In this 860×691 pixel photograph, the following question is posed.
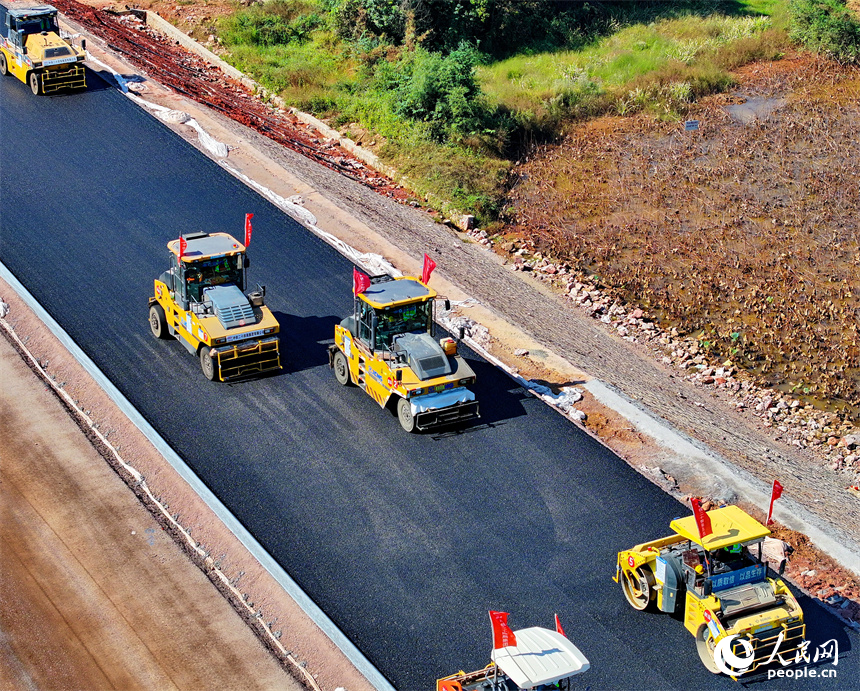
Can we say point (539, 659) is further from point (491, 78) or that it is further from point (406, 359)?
point (491, 78)

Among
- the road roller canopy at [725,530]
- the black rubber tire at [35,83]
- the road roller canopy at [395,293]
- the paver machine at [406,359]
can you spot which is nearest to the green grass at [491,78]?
the black rubber tire at [35,83]

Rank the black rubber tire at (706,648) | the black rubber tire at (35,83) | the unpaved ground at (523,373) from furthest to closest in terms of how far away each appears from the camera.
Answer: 1. the black rubber tire at (35,83)
2. the unpaved ground at (523,373)
3. the black rubber tire at (706,648)

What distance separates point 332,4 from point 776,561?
34.6 m

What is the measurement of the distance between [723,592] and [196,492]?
9.17m

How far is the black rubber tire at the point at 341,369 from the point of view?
21766 millimetres

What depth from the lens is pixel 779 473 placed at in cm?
2131

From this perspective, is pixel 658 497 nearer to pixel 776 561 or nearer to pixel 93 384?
pixel 776 561

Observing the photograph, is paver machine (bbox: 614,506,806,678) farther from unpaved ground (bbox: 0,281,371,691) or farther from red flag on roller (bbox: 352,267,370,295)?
red flag on roller (bbox: 352,267,370,295)

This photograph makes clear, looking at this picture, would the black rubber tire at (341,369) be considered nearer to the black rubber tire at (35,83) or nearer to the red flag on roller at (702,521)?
the red flag on roller at (702,521)

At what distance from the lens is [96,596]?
16500mm

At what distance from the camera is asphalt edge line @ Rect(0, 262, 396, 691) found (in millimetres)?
15383

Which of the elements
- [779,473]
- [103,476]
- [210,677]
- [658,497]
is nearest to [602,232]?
[779,473]

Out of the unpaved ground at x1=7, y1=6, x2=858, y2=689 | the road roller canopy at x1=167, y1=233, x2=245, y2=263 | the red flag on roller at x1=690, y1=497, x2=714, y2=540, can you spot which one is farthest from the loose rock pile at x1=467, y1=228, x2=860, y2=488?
the road roller canopy at x1=167, y1=233, x2=245, y2=263

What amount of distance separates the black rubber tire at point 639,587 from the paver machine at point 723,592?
2 cm
